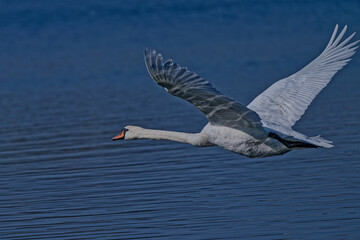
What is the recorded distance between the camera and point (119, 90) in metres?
23.0

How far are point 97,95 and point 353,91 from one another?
21.7 feet

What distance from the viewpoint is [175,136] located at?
10203mm

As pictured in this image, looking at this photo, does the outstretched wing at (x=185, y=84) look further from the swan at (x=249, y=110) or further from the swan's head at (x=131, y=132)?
the swan's head at (x=131, y=132)

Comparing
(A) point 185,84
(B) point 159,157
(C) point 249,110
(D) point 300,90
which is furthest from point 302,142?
(B) point 159,157

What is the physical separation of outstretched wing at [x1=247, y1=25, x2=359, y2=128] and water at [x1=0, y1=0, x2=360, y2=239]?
0.95 metres

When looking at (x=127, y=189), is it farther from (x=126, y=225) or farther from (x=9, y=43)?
(x=9, y=43)

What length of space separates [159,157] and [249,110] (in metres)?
4.75

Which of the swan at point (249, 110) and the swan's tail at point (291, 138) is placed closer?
the swan at point (249, 110)

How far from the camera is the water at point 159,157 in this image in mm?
9586

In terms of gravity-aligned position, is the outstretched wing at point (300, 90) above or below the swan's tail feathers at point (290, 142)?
above

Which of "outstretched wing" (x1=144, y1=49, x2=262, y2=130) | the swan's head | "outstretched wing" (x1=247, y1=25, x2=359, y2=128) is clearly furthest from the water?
"outstretched wing" (x1=144, y1=49, x2=262, y2=130)

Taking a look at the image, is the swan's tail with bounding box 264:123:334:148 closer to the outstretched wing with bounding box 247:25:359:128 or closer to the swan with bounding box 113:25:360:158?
the swan with bounding box 113:25:360:158

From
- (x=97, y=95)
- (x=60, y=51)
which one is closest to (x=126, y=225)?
(x=97, y=95)

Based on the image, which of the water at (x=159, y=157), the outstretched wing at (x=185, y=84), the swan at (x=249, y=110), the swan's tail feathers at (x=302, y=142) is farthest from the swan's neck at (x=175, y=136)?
the outstretched wing at (x=185, y=84)
